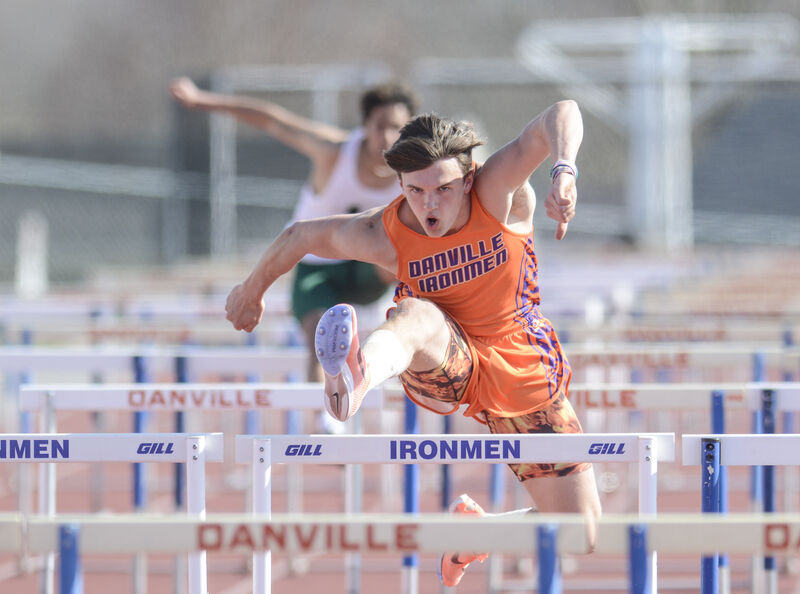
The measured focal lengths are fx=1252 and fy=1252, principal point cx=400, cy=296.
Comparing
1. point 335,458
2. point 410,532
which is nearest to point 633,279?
point 335,458

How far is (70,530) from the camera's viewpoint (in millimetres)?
2422

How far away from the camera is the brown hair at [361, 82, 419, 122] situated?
5.20m

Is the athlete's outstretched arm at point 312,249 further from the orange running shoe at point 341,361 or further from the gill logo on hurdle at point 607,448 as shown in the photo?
the gill logo on hurdle at point 607,448

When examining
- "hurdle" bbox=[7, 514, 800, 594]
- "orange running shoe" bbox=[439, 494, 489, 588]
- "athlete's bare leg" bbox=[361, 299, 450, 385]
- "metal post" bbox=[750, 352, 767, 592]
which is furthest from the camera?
"metal post" bbox=[750, 352, 767, 592]

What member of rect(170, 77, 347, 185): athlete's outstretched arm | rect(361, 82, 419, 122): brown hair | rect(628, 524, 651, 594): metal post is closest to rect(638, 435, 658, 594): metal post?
rect(628, 524, 651, 594): metal post

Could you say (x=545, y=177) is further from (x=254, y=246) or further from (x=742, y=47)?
(x=254, y=246)

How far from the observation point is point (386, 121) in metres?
5.21

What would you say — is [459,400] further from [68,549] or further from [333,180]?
[333,180]

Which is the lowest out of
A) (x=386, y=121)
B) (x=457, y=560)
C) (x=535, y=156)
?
(x=457, y=560)

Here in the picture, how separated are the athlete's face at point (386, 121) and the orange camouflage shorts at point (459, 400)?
1646 millimetres

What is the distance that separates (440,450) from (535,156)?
0.97 m

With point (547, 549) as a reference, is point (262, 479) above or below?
above

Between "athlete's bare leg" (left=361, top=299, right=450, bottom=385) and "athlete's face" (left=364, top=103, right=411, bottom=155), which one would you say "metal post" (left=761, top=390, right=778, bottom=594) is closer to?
"athlete's bare leg" (left=361, top=299, right=450, bottom=385)

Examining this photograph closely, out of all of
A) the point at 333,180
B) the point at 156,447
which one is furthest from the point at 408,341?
the point at 333,180
